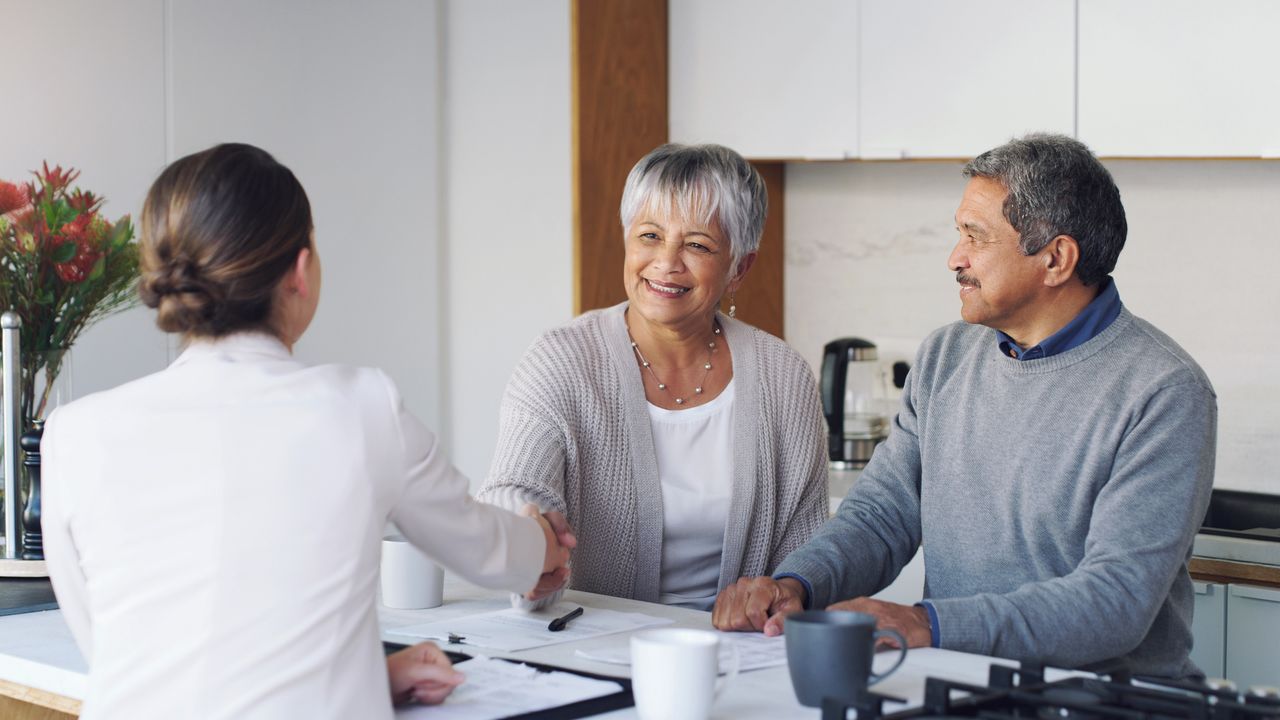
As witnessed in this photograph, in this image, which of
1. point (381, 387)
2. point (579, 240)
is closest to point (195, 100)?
point (579, 240)

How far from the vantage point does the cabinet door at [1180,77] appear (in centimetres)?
283

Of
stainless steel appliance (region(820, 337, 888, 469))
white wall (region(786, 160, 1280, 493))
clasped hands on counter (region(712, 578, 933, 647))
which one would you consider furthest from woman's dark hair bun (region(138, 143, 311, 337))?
white wall (region(786, 160, 1280, 493))

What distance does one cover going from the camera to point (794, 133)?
357 centimetres

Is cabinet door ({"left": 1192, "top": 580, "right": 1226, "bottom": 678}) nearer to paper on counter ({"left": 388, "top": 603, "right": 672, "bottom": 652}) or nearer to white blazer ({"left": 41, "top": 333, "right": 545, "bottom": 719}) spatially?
paper on counter ({"left": 388, "top": 603, "right": 672, "bottom": 652})

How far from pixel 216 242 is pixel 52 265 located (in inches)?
36.8

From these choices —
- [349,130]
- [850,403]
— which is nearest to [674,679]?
[850,403]

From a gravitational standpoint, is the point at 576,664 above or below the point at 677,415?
below

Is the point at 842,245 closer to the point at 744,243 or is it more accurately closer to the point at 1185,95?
the point at 1185,95

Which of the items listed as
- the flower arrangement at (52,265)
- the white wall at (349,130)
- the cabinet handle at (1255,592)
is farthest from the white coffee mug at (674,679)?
the white wall at (349,130)

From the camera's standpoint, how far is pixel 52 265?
2.00 m

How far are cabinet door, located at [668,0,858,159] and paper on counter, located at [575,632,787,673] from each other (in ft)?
6.78

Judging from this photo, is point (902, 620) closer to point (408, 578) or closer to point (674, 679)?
point (674, 679)

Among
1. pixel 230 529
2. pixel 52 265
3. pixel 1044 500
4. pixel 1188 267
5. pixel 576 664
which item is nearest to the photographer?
pixel 230 529

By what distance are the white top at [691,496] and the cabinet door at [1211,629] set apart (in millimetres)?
1113
